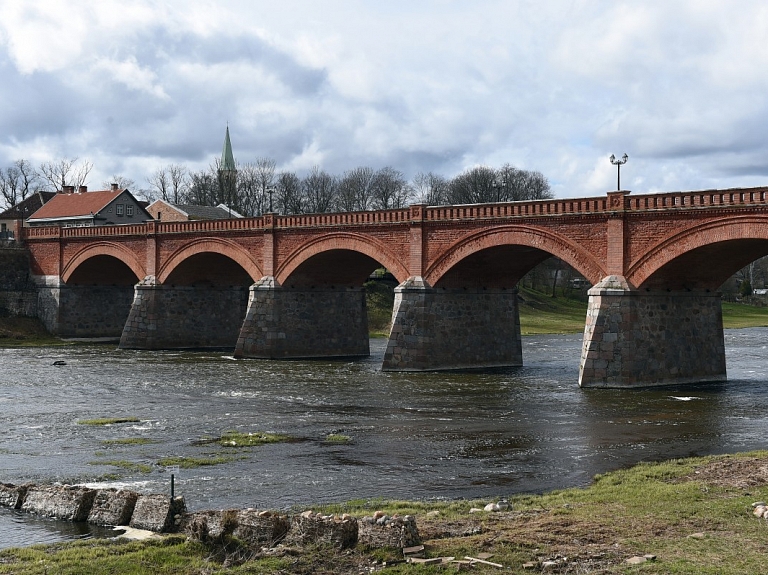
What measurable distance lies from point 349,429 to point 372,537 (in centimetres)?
1376

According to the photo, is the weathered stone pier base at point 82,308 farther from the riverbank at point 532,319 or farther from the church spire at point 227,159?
the church spire at point 227,159

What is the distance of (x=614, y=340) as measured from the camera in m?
34.0

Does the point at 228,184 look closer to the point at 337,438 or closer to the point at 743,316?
the point at 743,316

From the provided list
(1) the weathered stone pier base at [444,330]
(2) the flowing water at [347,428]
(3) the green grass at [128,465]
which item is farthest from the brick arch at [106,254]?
(3) the green grass at [128,465]

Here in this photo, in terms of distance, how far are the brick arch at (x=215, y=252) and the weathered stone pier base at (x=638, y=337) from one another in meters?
20.9

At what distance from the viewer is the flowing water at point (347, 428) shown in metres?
18.8

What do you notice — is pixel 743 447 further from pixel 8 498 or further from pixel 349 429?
pixel 8 498

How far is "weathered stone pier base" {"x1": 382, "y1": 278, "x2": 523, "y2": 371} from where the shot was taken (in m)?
41.0

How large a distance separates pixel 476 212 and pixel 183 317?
2335cm

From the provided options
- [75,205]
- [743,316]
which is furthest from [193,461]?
[743,316]

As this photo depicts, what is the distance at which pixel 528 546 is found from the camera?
1276 centimetres

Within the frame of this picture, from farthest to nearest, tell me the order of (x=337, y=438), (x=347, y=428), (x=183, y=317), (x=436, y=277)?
1. (x=183, y=317)
2. (x=436, y=277)
3. (x=347, y=428)
4. (x=337, y=438)

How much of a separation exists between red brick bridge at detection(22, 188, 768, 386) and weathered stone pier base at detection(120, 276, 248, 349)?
0.25ft

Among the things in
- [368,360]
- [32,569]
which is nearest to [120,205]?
[368,360]
